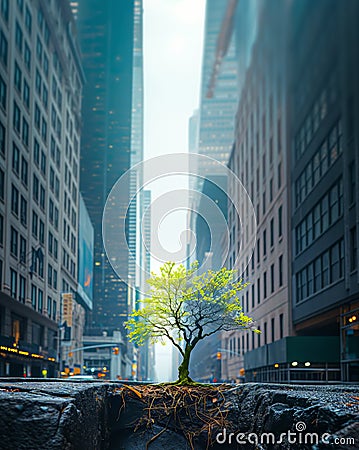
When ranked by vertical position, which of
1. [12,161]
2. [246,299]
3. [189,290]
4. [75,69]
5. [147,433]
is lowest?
[147,433]

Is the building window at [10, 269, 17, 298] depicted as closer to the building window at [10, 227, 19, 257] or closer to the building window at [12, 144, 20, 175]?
the building window at [10, 227, 19, 257]

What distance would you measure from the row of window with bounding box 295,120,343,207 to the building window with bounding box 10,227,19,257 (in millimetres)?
24351

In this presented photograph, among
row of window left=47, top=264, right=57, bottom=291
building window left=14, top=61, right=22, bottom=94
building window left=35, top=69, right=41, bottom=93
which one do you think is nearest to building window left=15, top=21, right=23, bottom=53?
building window left=14, top=61, right=22, bottom=94

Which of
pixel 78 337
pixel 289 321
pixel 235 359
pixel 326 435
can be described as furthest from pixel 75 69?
pixel 326 435

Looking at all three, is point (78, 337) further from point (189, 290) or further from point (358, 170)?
point (189, 290)

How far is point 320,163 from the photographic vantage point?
4366 centimetres

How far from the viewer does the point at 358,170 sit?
3341cm

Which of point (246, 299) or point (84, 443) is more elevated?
point (246, 299)

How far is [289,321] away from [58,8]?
2324 inches

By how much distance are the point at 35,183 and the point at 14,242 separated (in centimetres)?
1241

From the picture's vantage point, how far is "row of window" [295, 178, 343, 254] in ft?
131

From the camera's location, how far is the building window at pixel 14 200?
61000 millimetres

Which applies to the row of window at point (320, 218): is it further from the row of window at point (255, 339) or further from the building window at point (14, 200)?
the building window at point (14, 200)

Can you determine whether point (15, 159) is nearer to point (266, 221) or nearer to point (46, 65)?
point (46, 65)
